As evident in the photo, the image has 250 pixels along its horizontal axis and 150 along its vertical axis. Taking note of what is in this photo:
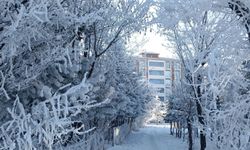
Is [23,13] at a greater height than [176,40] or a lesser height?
lesser

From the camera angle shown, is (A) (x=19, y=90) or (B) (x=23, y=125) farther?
(A) (x=19, y=90)

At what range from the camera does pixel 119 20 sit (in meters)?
11.4

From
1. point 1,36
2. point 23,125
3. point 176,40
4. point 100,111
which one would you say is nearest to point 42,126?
point 23,125

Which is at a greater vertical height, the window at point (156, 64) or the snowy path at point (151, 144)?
the window at point (156, 64)

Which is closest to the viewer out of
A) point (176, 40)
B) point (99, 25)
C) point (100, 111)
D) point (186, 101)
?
point (99, 25)

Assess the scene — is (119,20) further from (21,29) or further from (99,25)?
(21,29)

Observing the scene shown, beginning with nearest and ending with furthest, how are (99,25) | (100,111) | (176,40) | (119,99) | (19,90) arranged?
(19,90) → (99,25) → (100,111) → (176,40) → (119,99)

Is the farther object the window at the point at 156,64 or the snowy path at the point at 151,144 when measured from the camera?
the window at the point at 156,64

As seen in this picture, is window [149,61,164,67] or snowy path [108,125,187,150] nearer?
snowy path [108,125,187,150]

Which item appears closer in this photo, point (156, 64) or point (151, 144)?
point (151, 144)

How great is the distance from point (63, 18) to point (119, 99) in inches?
671

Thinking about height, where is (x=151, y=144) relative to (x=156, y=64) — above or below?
below

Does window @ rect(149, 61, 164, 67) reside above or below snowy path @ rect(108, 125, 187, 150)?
above

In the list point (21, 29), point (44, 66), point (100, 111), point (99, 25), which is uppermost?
point (99, 25)
